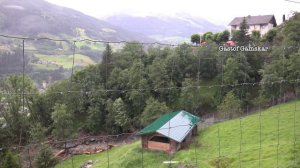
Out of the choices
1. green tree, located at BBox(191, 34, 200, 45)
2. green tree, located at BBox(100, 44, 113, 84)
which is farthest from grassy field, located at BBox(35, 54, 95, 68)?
green tree, located at BBox(191, 34, 200, 45)

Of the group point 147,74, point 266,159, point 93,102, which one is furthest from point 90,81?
point 266,159

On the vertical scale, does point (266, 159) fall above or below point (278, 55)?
below

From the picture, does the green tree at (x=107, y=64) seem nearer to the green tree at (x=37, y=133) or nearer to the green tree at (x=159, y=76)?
the green tree at (x=159, y=76)

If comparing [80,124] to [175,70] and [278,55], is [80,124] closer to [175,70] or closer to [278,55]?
[175,70]

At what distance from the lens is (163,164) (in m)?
26.4

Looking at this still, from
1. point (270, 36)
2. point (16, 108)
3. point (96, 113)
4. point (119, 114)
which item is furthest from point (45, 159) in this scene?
point (270, 36)

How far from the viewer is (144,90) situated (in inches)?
1625

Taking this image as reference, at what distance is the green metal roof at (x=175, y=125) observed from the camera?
97.3ft

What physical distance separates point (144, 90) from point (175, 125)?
437 inches

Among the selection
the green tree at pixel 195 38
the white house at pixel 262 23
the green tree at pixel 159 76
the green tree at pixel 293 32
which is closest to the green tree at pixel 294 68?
the green tree at pixel 293 32

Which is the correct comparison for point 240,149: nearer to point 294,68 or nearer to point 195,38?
point 294,68

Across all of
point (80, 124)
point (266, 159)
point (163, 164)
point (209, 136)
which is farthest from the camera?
point (80, 124)

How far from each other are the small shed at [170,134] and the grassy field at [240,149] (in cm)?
81

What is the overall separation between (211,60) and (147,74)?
8736 millimetres
